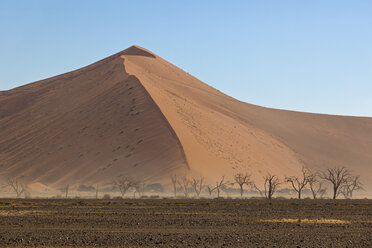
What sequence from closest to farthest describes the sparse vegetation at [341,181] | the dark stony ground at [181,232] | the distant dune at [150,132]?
the dark stony ground at [181,232] → the sparse vegetation at [341,181] → the distant dune at [150,132]

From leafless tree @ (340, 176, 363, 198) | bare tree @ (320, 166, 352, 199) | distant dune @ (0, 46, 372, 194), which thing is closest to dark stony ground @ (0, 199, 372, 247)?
bare tree @ (320, 166, 352, 199)

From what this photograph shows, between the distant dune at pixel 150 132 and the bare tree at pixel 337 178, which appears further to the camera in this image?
the distant dune at pixel 150 132

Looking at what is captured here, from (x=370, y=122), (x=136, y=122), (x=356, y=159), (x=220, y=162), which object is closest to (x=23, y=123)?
(x=136, y=122)

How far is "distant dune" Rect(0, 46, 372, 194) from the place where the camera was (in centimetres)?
10025

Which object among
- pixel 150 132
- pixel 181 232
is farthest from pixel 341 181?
pixel 181 232

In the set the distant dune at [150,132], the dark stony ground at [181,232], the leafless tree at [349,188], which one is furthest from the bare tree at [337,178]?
the dark stony ground at [181,232]

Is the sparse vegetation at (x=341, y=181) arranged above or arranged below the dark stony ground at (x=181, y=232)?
above

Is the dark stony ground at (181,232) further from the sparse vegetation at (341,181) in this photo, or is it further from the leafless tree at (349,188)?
the leafless tree at (349,188)

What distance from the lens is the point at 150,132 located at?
10631 centimetres

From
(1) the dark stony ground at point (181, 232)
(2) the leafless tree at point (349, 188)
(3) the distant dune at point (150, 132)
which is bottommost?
(1) the dark stony ground at point (181, 232)

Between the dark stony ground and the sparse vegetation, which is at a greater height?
the sparse vegetation

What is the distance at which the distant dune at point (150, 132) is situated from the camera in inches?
3947

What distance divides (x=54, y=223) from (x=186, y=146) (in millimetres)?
73386

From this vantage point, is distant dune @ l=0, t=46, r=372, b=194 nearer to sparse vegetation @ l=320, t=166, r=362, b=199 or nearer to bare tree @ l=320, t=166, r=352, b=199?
bare tree @ l=320, t=166, r=352, b=199
